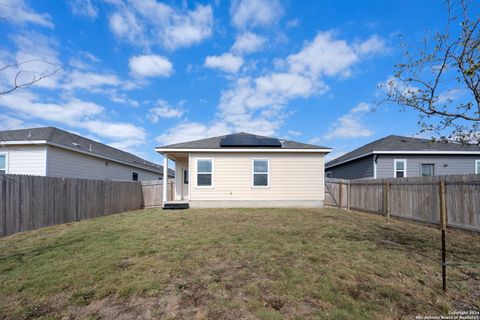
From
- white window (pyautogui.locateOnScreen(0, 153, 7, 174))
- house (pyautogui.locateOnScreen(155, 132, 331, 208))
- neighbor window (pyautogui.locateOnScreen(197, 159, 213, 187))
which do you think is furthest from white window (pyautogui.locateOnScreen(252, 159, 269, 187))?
white window (pyautogui.locateOnScreen(0, 153, 7, 174))

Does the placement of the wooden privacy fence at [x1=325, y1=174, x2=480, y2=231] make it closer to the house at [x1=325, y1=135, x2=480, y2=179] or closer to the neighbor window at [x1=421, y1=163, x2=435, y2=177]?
the house at [x1=325, y1=135, x2=480, y2=179]

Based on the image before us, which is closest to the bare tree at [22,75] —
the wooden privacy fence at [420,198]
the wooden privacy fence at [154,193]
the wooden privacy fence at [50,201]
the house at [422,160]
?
the wooden privacy fence at [50,201]

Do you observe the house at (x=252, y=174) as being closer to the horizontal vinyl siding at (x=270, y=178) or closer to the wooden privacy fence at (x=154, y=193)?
the horizontal vinyl siding at (x=270, y=178)

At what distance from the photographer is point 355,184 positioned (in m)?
13.0

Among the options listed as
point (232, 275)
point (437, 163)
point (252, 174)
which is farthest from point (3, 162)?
point (437, 163)

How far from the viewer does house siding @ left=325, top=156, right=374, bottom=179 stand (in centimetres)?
1508

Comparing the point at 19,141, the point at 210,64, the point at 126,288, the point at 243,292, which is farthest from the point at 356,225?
the point at 19,141

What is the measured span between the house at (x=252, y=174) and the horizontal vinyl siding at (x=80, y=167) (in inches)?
182

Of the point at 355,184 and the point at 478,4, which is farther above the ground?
the point at 478,4

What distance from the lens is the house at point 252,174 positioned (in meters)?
12.3

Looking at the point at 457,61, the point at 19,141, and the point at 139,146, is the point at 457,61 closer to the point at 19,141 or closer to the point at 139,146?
the point at 19,141

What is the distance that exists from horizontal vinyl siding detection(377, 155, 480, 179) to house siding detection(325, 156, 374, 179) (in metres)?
0.68

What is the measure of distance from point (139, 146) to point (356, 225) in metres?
25.4

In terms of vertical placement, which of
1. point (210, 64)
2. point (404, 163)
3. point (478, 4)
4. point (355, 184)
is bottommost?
point (355, 184)
